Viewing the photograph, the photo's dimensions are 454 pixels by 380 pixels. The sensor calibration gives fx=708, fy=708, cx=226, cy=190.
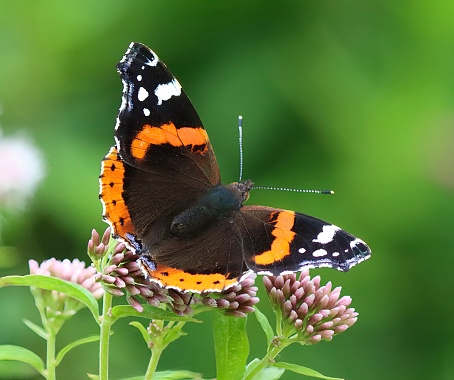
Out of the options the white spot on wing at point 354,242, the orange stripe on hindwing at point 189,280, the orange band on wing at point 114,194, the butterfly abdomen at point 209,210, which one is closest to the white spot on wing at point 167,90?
the orange band on wing at point 114,194

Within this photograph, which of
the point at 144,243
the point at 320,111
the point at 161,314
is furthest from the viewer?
the point at 320,111

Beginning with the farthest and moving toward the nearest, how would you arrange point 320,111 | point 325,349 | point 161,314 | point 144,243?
point 320,111
point 325,349
point 144,243
point 161,314

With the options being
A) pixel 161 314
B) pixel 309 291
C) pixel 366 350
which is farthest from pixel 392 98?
pixel 161 314

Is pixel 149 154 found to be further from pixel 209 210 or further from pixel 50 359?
pixel 50 359

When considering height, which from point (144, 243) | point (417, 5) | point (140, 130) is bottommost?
point (144, 243)

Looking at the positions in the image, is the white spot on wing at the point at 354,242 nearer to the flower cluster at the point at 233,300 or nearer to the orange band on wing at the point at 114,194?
the flower cluster at the point at 233,300

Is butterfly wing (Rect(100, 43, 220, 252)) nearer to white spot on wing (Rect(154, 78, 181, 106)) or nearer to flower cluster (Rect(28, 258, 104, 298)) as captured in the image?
white spot on wing (Rect(154, 78, 181, 106))

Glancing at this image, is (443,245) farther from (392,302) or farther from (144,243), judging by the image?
(144,243)

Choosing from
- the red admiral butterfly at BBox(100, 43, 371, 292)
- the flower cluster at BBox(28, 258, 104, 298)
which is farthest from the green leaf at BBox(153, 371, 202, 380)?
the flower cluster at BBox(28, 258, 104, 298)
